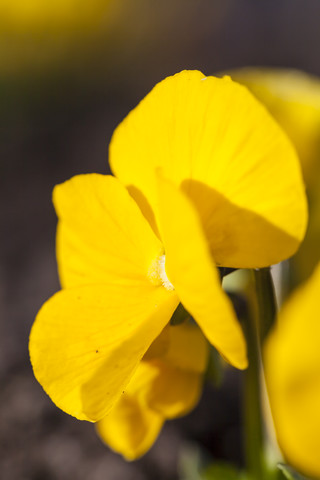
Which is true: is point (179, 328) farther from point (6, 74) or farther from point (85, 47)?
point (85, 47)

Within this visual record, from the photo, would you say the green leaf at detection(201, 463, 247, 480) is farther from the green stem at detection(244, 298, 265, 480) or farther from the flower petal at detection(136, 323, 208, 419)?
the flower petal at detection(136, 323, 208, 419)

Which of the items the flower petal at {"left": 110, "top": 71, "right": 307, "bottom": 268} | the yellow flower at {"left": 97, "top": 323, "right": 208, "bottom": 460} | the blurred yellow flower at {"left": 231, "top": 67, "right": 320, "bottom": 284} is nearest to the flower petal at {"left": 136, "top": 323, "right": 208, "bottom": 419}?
the yellow flower at {"left": 97, "top": 323, "right": 208, "bottom": 460}

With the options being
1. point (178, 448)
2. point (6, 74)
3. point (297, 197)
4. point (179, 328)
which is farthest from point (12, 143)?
point (297, 197)

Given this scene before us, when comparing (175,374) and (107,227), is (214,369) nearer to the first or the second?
(175,374)

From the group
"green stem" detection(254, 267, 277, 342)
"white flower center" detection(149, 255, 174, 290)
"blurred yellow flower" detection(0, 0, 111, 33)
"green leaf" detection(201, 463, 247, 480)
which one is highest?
"white flower center" detection(149, 255, 174, 290)


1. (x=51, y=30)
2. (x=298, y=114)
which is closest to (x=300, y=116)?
(x=298, y=114)

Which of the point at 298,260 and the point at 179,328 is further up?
the point at 179,328
